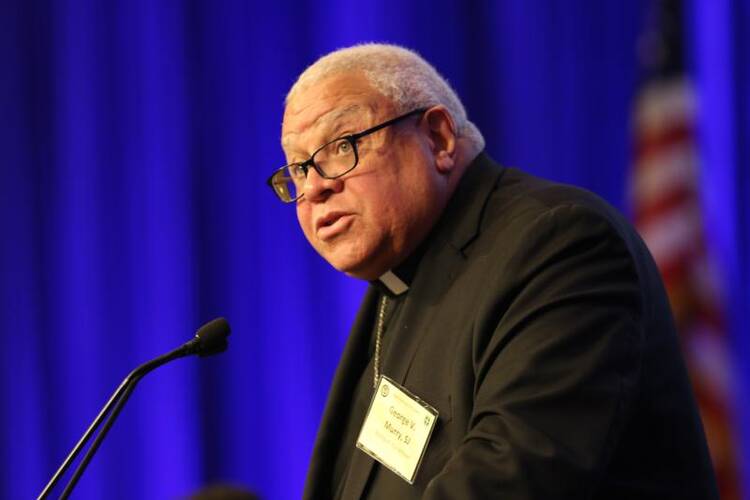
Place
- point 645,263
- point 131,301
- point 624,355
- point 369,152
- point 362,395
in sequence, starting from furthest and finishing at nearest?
point 131,301 → point 362,395 → point 369,152 → point 645,263 → point 624,355

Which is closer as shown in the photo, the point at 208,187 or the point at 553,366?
the point at 553,366

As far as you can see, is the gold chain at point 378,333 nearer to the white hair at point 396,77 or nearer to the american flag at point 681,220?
the white hair at point 396,77

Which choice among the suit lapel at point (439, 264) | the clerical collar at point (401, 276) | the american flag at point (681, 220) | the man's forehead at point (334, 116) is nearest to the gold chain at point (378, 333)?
the clerical collar at point (401, 276)

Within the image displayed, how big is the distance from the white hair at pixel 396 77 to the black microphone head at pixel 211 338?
0.52m

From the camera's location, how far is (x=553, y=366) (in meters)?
1.51

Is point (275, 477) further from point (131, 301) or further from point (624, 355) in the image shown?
point (624, 355)

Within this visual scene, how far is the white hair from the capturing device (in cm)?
209

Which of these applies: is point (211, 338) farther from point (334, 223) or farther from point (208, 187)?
point (208, 187)

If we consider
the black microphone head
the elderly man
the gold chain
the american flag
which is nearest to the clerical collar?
the elderly man

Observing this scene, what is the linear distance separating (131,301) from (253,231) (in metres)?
0.58

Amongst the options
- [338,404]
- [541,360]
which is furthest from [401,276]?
[541,360]

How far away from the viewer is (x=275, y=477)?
4.23 meters

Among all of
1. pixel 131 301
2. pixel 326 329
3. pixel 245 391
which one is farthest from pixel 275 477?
pixel 131 301

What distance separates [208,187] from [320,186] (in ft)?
7.37
